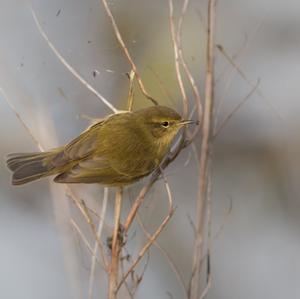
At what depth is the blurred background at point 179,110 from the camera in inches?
172

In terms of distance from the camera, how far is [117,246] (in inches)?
121

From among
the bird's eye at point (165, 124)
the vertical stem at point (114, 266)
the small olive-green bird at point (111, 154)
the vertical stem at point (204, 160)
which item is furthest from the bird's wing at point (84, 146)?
the vertical stem at point (204, 160)

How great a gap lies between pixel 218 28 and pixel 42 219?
2.04 meters

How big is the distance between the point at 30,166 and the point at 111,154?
446mm

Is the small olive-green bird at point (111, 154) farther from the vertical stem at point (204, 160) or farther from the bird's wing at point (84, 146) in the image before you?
the vertical stem at point (204, 160)

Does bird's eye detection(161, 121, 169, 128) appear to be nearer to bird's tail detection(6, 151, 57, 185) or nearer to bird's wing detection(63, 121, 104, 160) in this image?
bird's wing detection(63, 121, 104, 160)

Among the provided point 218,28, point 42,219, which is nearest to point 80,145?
point 42,219

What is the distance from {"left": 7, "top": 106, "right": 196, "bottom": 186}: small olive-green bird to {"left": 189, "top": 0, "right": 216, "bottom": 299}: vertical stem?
942mm

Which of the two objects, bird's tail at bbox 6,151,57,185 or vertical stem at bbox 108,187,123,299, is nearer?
vertical stem at bbox 108,187,123,299

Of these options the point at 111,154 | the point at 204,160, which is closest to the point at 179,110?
the point at 111,154

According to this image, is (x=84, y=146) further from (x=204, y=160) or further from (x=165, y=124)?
(x=204, y=160)

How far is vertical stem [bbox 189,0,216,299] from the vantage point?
293cm

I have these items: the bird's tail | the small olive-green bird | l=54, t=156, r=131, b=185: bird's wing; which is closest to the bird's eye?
the small olive-green bird

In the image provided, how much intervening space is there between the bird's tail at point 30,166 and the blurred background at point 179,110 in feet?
0.26
